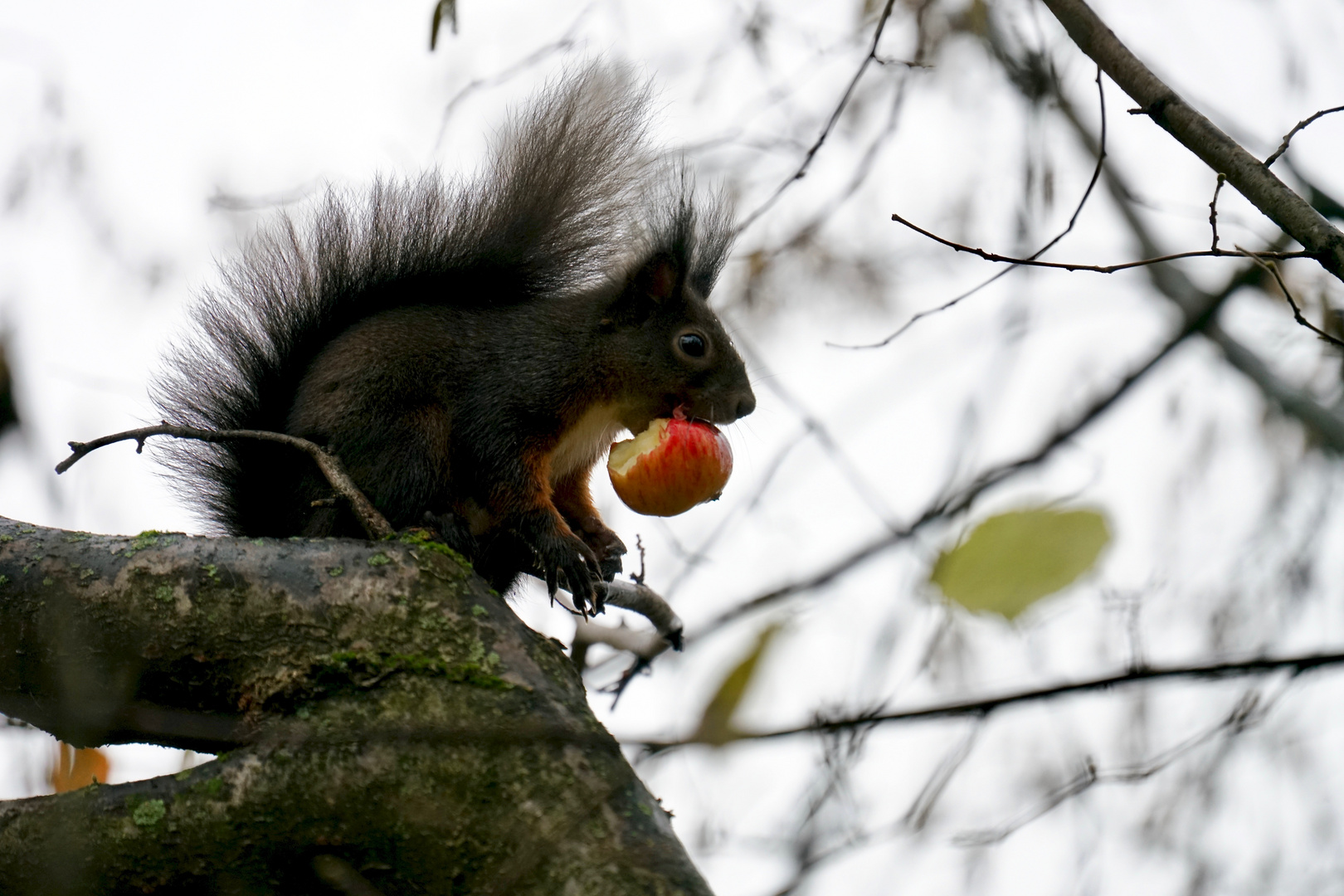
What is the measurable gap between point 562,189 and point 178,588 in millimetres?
1448

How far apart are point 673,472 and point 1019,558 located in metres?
1.78

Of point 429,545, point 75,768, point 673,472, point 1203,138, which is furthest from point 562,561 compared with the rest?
point 1203,138

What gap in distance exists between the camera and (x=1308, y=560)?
3070mm

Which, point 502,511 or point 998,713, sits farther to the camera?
point 502,511

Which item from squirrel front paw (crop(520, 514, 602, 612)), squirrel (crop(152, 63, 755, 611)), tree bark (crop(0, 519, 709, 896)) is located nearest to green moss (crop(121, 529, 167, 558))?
tree bark (crop(0, 519, 709, 896))

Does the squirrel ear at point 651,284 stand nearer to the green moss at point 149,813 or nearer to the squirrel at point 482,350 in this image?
the squirrel at point 482,350

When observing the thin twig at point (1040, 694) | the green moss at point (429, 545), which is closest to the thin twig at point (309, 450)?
the green moss at point (429, 545)

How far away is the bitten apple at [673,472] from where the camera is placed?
2566mm

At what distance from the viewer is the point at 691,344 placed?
307 centimetres

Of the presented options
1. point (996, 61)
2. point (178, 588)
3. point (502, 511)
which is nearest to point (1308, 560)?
point (996, 61)

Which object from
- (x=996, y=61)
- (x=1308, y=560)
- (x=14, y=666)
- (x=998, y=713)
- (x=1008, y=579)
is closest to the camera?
(x=998, y=713)

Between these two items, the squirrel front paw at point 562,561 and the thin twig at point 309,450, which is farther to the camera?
the squirrel front paw at point 562,561

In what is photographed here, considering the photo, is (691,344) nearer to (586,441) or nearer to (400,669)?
(586,441)

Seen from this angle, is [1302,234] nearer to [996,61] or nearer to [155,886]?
[155,886]
